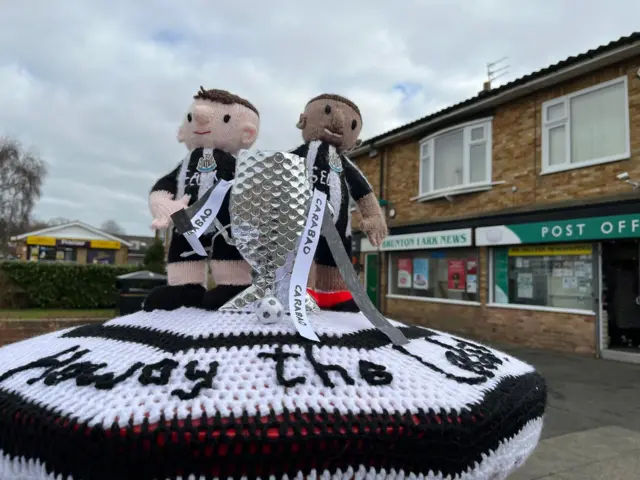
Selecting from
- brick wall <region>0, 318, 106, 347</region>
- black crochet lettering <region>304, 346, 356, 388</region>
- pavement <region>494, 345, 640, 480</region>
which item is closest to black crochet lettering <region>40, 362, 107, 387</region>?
black crochet lettering <region>304, 346, 356, 388</region>

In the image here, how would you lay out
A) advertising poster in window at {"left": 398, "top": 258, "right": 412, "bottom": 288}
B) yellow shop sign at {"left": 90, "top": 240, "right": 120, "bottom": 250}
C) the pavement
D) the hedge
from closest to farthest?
the pavement, the hedge, advertising poster in window at {"left": 398, "top": 258, "right": 412, "bottom": 288}, yellow shop sign at {"left": 90, "top": 240, "right": 120, "bottom": 250}

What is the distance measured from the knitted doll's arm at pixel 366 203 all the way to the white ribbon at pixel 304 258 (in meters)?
0.56

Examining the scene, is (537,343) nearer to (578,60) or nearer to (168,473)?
(578,60)

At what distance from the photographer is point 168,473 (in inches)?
38.1

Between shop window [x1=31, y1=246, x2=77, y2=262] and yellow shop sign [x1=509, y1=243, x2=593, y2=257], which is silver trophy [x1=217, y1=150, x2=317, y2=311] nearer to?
yellow shop sign [x1=509, y1=243, x2=593, y2=257]

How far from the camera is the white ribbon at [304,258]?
1433mm

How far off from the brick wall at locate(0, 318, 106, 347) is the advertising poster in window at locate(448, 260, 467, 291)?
748 cm

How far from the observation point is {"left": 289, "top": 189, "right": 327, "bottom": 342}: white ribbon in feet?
4.70

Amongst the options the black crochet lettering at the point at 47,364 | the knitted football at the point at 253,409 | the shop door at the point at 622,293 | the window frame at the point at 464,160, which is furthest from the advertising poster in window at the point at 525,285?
the black crochet lettering at the point at 47,364

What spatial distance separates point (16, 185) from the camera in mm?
27484

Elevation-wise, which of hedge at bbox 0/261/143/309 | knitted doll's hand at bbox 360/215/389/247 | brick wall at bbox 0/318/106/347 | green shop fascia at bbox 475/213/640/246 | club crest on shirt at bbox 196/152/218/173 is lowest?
brick wall at bbox 0/318/106/347

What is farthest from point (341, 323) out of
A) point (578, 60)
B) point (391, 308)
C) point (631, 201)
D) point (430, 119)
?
point (391, 308)

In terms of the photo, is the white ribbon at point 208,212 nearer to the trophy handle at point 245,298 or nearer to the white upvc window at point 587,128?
the trophy handle at point 245,298

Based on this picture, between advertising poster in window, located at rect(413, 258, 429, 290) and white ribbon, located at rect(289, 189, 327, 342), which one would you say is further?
advertising poster in window, located at rect(413, 258, 429, 290)
